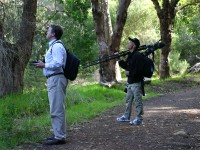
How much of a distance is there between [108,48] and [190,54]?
Answer: 23962 mm

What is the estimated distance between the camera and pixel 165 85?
21359mm

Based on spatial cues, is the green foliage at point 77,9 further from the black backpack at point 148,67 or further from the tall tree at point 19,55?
the black backpack at point 148,67

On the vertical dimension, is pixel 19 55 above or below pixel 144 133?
above

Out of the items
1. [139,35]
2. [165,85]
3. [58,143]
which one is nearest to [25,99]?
[58,143]

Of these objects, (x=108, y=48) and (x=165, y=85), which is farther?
(x=165, y=85)

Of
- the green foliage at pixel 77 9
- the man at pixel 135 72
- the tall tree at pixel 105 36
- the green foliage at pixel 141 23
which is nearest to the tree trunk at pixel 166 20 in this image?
the tall tree at pixel 105 36

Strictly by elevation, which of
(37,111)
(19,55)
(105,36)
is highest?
(105,36)

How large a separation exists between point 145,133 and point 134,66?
5.26ft

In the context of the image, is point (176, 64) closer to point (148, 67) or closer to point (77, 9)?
point (77, 9)

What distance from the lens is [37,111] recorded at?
12.0 meters

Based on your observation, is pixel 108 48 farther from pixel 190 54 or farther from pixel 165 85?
pixel 190 54

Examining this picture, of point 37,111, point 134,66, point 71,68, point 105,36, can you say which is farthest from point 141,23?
point 71,68

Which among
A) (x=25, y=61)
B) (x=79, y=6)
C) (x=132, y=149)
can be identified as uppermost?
(x=79, y=6)

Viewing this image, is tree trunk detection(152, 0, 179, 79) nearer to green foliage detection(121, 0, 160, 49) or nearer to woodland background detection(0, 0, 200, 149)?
woodland background detection(0, 0, 200, 149)
